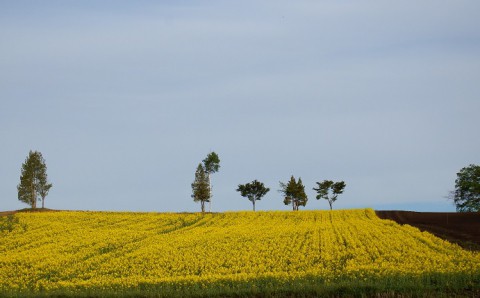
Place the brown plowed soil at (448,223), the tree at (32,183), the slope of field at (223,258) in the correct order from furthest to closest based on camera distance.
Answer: the tree at (32,183)
the brown plowed soil at (448,223)
the slope of field at (223,258)

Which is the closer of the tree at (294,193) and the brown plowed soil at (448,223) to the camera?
the brown plowed soil at (448,223)

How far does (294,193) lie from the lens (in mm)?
115500

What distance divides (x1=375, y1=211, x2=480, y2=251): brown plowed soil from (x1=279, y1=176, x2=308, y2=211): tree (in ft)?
92.9

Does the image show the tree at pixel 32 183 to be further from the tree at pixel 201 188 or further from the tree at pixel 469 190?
the tree at pixel 469 190

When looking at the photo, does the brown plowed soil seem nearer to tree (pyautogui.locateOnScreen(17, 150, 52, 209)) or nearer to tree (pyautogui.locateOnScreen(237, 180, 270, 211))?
tree (pyautogui.locateOnScreen(237, 180, 270, 211))

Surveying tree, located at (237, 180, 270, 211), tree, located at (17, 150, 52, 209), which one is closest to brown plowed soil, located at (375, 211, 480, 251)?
tree, located at (237, 180, 270, 211)

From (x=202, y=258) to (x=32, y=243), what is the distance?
20771 mm

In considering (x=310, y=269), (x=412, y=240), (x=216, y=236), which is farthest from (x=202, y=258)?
(x=412, y=240)

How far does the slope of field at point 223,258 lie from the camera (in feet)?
100

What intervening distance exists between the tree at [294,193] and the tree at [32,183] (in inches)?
1755

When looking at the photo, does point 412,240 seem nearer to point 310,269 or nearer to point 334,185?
point 310,269

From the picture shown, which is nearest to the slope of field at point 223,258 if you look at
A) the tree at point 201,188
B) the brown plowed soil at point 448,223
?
the brown plowed soil at point 448,223

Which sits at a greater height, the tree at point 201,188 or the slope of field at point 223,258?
the tree at point 201,188

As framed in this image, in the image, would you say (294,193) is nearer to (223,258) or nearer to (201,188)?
(201,188)
